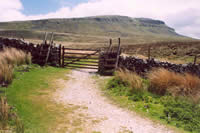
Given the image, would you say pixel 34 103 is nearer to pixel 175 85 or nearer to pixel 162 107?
pixel 162 107

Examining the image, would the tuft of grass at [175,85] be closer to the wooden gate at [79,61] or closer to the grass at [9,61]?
the grass at [9,61]

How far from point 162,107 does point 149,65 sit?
4714 mm

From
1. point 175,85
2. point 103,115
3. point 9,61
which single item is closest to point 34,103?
point 103,115

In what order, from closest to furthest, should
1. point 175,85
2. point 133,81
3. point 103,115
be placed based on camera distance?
point 103,115, point 175,85, point 133,81

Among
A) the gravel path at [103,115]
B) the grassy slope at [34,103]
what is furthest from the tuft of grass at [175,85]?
the grassy slope at [34,103]

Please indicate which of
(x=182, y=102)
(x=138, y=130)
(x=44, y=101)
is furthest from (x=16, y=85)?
(x=182, y=102)

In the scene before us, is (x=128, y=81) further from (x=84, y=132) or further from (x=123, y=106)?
(x=84, y=132)

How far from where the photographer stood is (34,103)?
20.8 ft

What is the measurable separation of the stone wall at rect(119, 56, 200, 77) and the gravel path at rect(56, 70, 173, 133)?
3.89m

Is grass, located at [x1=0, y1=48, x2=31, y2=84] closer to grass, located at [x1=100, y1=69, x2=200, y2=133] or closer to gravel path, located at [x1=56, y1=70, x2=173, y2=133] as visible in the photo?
gravel path, located at [x1=56, y1=70, x2=173, y2=133]

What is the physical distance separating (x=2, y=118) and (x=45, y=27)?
20602 cm

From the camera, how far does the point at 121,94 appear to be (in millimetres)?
7918

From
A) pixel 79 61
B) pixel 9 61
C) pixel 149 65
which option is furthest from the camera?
pixel 79 61

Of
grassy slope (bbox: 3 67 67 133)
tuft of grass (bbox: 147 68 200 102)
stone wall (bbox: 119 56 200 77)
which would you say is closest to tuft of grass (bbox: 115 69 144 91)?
tuft of grass (bbox: 147 68 200 102)
